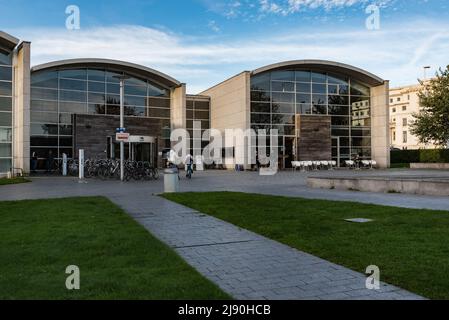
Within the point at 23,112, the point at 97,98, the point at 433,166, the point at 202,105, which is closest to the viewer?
the point at 23,112

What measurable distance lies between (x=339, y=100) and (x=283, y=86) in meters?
6.16

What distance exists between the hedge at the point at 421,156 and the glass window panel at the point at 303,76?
1332 centimetres

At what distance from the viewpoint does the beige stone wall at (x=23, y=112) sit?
30359 millimetres

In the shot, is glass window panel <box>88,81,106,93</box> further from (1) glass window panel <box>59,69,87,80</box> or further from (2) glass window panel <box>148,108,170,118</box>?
(2) glass window panel <box>148,108,170,118</box>

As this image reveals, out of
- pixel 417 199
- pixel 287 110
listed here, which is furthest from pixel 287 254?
pixel 287 110

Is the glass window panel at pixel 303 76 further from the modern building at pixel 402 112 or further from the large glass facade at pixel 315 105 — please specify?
the modern building at pixel 402 112

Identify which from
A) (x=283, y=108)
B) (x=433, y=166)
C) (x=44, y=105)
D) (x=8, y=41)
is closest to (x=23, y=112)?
(x=44, y=105)

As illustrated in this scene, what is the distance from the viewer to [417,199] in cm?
1377

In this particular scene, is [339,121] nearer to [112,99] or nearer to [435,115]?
[435,115]

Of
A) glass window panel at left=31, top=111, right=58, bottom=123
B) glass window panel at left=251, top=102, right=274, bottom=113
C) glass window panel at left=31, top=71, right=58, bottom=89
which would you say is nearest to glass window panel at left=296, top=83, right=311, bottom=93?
glass window panel at left=251, top=102, right=274, bottom=113

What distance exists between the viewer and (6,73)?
31281 millimetres

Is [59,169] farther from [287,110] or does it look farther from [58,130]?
[287,110]

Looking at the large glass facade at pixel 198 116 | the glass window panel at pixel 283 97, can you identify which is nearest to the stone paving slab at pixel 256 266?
the glass window panel at pixel 283 97

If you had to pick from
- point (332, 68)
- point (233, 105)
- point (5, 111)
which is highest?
point (332, 68)
